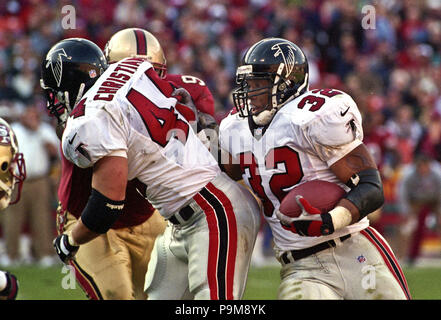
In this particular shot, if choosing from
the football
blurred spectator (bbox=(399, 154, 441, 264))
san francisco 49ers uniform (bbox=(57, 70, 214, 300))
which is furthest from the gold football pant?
blurred spectator (bbox=(399, 154, 441, 264))

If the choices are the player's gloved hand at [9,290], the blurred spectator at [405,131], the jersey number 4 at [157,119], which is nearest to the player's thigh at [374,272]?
the jersey number 4 at [157,119]

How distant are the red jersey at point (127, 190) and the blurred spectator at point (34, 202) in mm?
4213

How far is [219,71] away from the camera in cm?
1031

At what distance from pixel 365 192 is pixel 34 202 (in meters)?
5.75

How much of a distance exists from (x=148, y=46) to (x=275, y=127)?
57.2 inches

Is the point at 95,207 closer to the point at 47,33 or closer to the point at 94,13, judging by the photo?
the point at 47,33

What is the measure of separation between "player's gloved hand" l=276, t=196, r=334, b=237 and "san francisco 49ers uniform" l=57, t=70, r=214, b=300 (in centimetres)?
101

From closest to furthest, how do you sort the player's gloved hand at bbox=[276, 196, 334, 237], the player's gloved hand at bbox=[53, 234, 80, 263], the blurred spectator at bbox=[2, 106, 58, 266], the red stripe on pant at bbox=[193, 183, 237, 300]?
1. the player's gloved hand at bbox=[276, 196, 334, 237]
2. the red stripe on pant at bbox=[193, 183, 237, 300]
3. the player's gloved hand at bbox=[53, 234, 80, 263]
4. the blurred spectator at bbox=[2, 106, 58, 266]

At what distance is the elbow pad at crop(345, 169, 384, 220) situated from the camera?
310 centimetres

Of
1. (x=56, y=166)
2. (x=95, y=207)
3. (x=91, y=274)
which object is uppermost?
(x=95, y=207)

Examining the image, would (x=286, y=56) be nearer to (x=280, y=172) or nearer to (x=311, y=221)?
(x=280, y=172)

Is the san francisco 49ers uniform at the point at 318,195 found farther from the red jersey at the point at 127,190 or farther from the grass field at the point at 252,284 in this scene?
the grass field at the point at 252,284

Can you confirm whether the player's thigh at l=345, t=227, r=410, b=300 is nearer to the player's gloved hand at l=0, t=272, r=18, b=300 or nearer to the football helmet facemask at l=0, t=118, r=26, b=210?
the player's gloved hand at l=0, t=272, r=18, b=300

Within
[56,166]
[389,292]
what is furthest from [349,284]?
[56,166]
